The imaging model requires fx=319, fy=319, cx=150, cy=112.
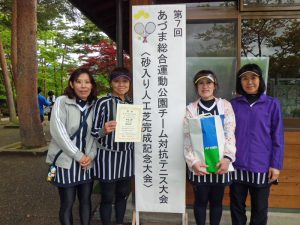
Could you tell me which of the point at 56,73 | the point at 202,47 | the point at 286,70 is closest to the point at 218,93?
the point at 202,47

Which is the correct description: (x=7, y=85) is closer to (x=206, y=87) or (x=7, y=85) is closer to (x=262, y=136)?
(x=206, y=87)

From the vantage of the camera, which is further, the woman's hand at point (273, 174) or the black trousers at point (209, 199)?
the black trousers at point (209, 199)

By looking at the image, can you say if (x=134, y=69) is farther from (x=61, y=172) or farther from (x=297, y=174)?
(x=297, y=174)

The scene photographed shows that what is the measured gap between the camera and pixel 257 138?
9.93 feet

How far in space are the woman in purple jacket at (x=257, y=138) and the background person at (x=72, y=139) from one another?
147 cm

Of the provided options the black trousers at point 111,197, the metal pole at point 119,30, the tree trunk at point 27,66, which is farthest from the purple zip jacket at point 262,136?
the tree trunk at point 27,66

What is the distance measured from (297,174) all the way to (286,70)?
133 cm

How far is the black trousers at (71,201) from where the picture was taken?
3141 mm

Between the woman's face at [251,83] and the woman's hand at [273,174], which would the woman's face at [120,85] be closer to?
the woman's face at [251,83]

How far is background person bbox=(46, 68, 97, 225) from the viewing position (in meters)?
3.04

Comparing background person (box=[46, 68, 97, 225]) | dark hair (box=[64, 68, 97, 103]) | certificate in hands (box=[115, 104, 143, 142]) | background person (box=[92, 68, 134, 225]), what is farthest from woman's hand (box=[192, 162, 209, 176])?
dark hair (box=[64, 68, 97, 103])

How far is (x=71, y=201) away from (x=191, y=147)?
131 cm

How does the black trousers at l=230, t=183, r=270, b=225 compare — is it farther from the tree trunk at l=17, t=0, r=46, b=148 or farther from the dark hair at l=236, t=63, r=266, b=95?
the tree trunk at l=17, t=0, r=46, b=148

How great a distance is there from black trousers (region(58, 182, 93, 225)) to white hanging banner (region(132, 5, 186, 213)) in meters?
0.65
